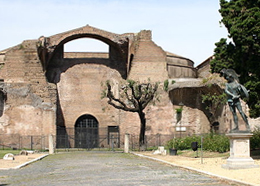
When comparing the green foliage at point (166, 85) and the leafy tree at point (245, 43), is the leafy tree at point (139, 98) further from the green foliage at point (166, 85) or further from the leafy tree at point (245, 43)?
the leafy tree at point (245, 43)

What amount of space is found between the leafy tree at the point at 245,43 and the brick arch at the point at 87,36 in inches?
687

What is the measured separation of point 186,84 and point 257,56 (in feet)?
52.6

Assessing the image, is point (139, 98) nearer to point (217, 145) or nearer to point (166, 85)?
point (166, 85)

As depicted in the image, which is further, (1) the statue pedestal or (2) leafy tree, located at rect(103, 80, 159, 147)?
(2) leafy tree, located at rect(103, 80, 159, 147)

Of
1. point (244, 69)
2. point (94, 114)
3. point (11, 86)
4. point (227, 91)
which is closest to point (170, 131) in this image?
point (94, 114)

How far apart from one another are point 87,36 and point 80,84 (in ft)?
12.8

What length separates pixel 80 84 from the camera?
114ft

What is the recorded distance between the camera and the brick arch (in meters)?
33.4

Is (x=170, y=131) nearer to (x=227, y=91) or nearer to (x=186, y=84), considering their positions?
(x=186, y=84)

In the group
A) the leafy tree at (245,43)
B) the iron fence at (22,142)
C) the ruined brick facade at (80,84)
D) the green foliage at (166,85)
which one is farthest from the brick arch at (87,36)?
the leafy tree at (245,43)

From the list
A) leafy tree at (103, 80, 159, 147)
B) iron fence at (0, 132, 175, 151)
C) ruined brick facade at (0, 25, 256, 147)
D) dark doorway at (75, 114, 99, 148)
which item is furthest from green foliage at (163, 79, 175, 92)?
dark doorway at (75, 114, 99, 148)

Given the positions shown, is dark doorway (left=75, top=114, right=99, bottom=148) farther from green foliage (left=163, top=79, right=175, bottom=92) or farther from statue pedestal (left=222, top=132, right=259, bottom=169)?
statue pedestal (left=222, top=132, right=259, bottom=169)

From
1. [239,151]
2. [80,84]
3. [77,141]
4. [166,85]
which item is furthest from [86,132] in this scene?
[239,151]

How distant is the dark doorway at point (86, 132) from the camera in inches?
1300
